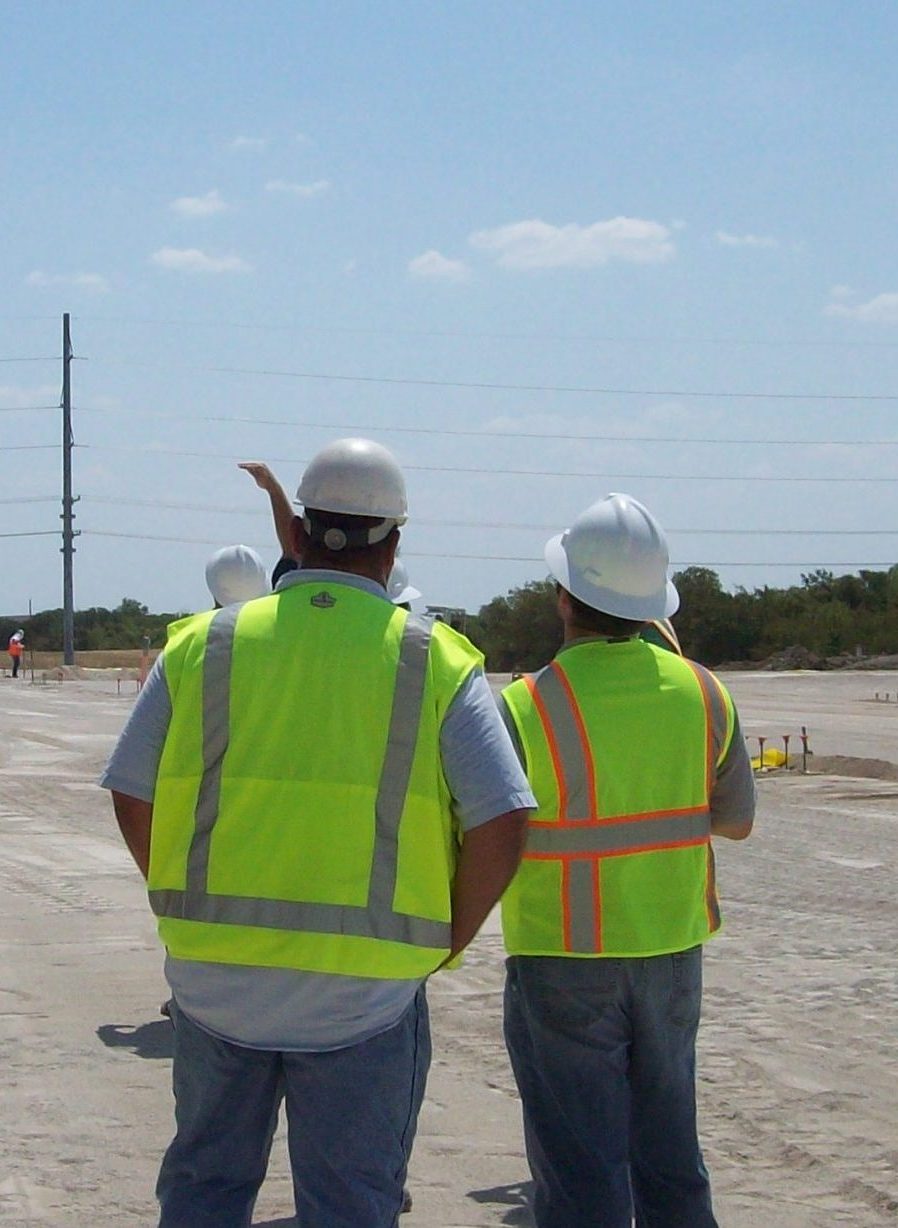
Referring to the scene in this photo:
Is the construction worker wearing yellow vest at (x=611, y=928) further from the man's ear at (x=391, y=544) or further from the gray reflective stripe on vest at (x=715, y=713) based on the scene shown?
the man's ear at (x=391, y=544)

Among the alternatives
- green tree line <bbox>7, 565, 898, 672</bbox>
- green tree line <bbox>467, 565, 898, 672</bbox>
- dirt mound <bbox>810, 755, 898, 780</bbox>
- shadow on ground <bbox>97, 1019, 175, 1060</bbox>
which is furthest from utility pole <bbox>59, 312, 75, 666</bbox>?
shadow on ground <bbox>97, 1019, 175, 1060</bbox>

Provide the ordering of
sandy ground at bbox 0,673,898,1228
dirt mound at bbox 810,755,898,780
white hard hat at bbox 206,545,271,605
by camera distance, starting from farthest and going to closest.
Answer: dirt mound at bbox 810,755,898,780, white hard hat at bbox 206,545,271,605, sandy ground at bbox 0,673,898,1228

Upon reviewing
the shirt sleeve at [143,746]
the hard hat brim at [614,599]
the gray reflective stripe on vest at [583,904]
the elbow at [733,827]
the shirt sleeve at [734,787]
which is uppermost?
the hard hat brim at [614,599]

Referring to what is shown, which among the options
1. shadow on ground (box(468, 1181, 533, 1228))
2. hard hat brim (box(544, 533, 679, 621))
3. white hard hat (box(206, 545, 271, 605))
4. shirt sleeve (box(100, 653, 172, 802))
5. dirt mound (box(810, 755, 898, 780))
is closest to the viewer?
shirt sleeve (box(100, 653, 172, 802))

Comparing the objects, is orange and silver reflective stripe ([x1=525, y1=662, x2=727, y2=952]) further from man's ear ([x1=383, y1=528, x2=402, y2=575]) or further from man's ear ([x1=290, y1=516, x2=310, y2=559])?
man's ear ([x1=290, y1=516, x2=310, y2=559])

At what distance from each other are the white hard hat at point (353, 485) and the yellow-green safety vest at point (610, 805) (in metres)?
0.69

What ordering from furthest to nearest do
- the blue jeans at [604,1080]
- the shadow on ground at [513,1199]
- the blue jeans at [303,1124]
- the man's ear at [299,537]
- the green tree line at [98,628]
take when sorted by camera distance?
the green tree line at [98,628]
the shadow on ground at [513,1199]
the blue jeans at [604,1080]
the man's ear at [299,537]
the blue jeans at [303,1124]

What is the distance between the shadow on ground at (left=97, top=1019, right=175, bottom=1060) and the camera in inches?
275

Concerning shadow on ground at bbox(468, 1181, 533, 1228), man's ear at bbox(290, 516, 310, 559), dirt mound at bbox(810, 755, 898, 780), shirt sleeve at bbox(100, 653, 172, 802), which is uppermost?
man's ear at bbox(290, 516, 310, 559)

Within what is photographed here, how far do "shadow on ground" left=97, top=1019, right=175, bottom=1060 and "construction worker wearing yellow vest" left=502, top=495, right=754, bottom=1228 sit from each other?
3.49 metres

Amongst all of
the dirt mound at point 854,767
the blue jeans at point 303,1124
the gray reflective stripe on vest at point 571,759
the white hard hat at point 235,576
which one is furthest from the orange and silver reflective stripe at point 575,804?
the dirt mound at point 854,767

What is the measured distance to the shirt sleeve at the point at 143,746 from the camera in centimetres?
314

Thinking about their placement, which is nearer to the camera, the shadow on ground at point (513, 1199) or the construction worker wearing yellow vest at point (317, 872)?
the construction worker wearing yellow vest at point (317, 872)

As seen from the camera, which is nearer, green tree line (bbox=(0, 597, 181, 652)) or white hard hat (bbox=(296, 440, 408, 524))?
white hard hat (bbox=(296, 440, 408, 524))
